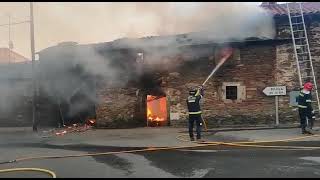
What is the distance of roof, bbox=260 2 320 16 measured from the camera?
16009 millimetres

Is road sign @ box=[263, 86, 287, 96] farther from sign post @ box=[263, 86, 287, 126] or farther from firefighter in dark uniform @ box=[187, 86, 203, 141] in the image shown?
firefighter in dark uniform @ box=[187, 86, 203, 141]

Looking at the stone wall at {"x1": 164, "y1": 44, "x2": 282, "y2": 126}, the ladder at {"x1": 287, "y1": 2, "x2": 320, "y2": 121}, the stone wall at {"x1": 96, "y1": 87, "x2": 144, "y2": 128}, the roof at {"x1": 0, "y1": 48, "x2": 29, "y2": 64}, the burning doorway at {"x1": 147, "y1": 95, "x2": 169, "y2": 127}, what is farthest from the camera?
the roof at {"x1": 0, "y1": 48, "x2": 29, "y2": 64}

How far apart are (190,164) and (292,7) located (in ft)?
31.5

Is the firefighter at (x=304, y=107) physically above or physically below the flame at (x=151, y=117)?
above

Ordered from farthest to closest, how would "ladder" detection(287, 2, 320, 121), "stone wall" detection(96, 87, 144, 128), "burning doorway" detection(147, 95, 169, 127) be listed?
"burning doorway" detection(147, 95, 169, 127)
"stone wall" detection(96, 87, 144, 128)
"ladder" detection(287, 2, 320, 121)

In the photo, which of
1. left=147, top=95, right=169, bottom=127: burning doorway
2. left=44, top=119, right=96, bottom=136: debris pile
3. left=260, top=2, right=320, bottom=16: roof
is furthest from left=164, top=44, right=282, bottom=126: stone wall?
left=44, top=119, right=96, bottom=136: debris pile

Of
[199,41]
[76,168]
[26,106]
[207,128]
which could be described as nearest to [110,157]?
[76,168]

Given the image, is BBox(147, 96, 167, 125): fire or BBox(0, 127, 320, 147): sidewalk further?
BBox(147, 96, 167, 125): fire

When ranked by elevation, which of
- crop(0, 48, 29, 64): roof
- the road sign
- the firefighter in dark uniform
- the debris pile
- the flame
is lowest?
the debris pile

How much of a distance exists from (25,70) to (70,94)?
11.3 ft

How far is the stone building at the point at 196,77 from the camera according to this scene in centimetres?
1636

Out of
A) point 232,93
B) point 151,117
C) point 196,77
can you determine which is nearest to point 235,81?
point 232,93

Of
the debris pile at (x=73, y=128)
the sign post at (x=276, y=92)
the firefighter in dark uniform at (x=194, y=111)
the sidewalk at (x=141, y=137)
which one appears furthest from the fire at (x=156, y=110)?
the firefighter in dark uniform at (x=194, y=111)

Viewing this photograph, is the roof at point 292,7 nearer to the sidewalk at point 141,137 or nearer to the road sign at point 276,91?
the road sign at point 276,91
